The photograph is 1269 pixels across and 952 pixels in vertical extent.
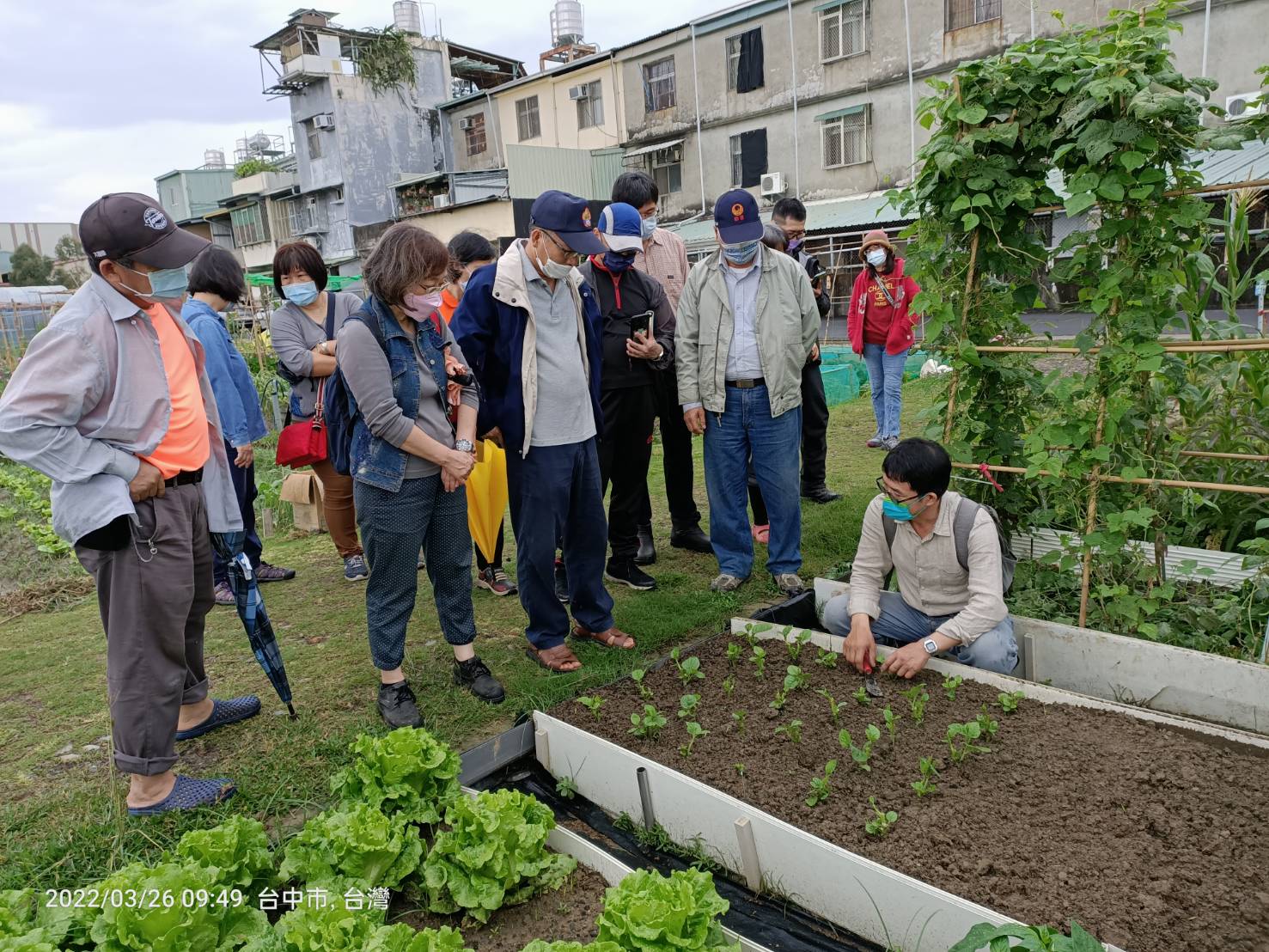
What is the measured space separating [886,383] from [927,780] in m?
5.33

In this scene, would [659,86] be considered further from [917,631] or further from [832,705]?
[832,705]

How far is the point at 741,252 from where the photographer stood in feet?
14.2

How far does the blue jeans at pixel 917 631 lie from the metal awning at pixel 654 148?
23103 millimetres

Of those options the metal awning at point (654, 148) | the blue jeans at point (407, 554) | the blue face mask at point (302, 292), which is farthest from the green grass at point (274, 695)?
the metal awning at point (654, 148)

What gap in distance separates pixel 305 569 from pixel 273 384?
5.31 meters

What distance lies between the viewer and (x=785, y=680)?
10.9 ft

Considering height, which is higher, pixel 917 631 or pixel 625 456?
pixel 625 456

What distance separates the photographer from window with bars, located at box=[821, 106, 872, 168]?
20781 mm

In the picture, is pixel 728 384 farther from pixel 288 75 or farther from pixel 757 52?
pixel 288 75

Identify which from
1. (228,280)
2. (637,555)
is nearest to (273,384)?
(228,280)

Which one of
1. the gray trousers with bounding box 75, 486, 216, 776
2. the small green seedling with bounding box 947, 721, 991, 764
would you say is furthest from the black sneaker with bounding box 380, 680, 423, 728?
the small green seedling with bounding box 947, 721, 991, 764

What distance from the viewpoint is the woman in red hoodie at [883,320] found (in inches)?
287

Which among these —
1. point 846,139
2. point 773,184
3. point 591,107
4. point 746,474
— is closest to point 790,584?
point 746,474

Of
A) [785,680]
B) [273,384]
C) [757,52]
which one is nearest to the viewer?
[785,680]
